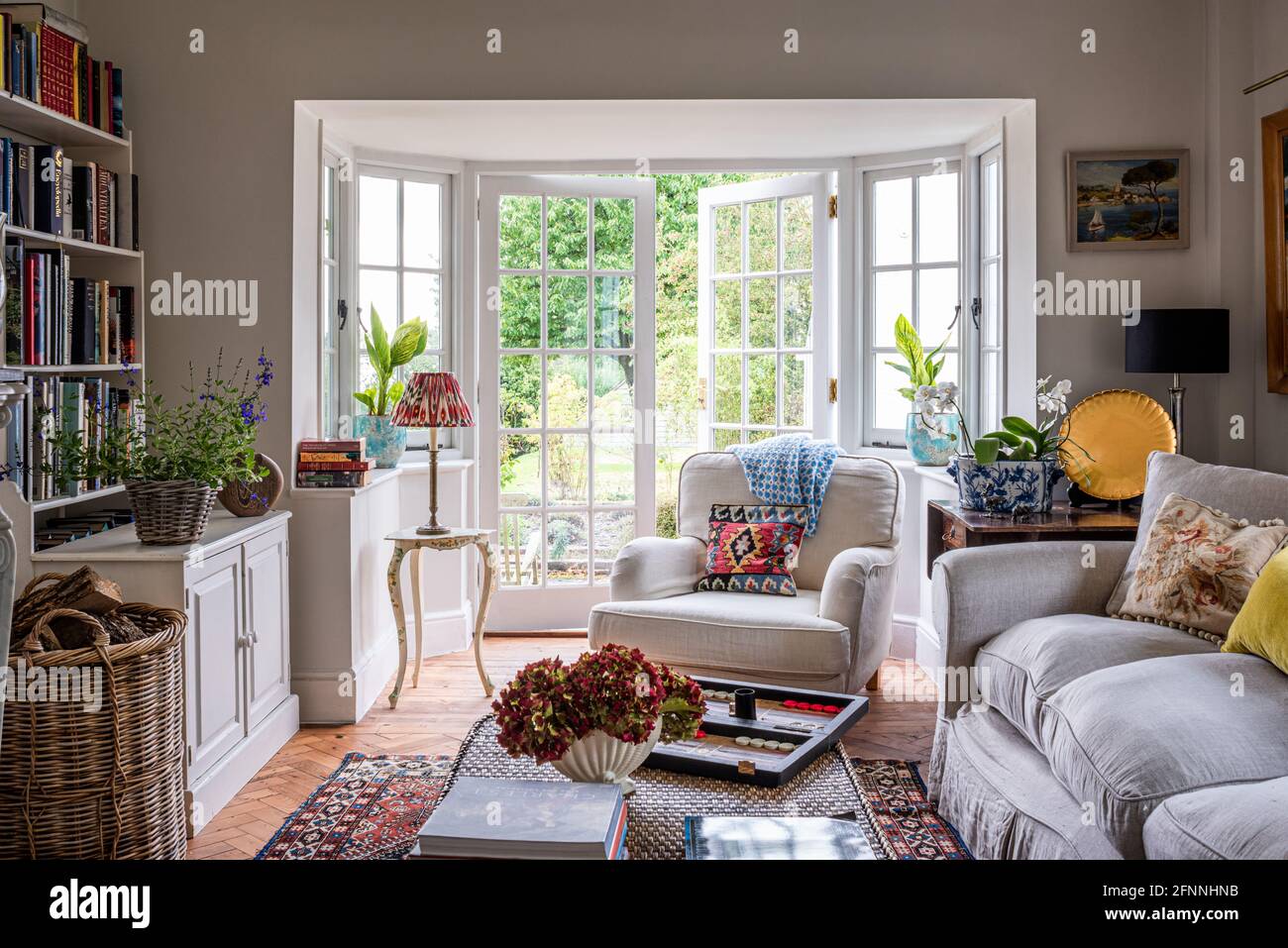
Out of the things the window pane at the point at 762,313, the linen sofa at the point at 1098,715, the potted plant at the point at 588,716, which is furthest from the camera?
the window pane at the point at 762,313

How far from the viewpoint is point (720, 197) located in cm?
509

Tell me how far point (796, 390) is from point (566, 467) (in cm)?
111

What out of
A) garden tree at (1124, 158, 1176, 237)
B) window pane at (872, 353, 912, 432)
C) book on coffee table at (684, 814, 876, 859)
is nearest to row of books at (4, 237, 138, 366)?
book on coffee table at (684, 814, 876, 859)

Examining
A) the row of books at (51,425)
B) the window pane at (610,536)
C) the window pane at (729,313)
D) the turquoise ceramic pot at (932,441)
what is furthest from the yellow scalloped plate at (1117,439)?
the row of books at (51,425)

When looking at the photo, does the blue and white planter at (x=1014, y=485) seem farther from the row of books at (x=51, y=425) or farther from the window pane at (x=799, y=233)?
the row of books at (x=51, y=425)

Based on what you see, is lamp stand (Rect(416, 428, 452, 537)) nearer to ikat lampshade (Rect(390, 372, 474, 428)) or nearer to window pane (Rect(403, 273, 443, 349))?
ikat lampshade (Rect(390, 372, 474, 428))

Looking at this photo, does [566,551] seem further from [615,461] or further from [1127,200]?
[1127,200]

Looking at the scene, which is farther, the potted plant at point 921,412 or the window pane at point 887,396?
the window pane at point 887,396

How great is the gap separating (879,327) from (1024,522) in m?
1.68

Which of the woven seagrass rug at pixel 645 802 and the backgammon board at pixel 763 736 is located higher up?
the backgammon board at pixel 763 736

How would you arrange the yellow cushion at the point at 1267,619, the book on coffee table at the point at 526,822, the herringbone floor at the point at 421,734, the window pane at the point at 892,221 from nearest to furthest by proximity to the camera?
the book on coffee table at the point at 526,822 → the yellow cushion at the point at 1267,619 → the herringbone floor at the point at 421,734 → the window pane at the point at 892,221

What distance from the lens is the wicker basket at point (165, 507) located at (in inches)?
109

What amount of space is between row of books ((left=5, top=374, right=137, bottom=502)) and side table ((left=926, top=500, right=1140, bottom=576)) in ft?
7.91

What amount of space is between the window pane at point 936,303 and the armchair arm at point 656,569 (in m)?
1.45
